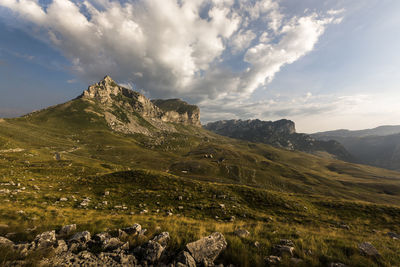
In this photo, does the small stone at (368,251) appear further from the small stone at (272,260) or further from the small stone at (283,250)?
the small stone at (272,260)

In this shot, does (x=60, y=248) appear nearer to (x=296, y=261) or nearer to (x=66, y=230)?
(x=66, y=230)

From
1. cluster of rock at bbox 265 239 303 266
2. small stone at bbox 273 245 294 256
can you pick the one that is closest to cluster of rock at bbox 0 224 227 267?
cluster of rock at bbox 265 239 303 266

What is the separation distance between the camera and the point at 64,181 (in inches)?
1062

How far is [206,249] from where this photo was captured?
6859 millimetres

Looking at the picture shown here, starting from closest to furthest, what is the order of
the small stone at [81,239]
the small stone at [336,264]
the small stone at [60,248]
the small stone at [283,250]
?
the small stone at [60,248]
the small stone at [336,264]
the small stone at [81,239]
the small stone at [283,250]

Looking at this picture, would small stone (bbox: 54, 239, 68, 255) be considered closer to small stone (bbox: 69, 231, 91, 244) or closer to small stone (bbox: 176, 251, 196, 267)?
small stone (bbox: 69, 231, 91, 244)

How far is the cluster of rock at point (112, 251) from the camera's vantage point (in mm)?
5715

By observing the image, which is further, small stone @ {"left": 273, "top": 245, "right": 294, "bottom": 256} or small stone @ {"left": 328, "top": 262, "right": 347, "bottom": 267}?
small stone @ {"left": 273, "top": 245, "right": 294, "bottom": 256}

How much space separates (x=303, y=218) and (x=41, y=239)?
28.6 meters

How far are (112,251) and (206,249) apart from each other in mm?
4221

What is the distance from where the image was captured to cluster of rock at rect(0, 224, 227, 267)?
5.71m

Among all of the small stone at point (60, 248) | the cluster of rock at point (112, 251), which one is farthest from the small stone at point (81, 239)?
the small stone at point (60, 248)

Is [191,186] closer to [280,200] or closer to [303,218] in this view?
[280,200]

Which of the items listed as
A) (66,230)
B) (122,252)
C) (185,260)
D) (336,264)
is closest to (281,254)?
(336,264)
